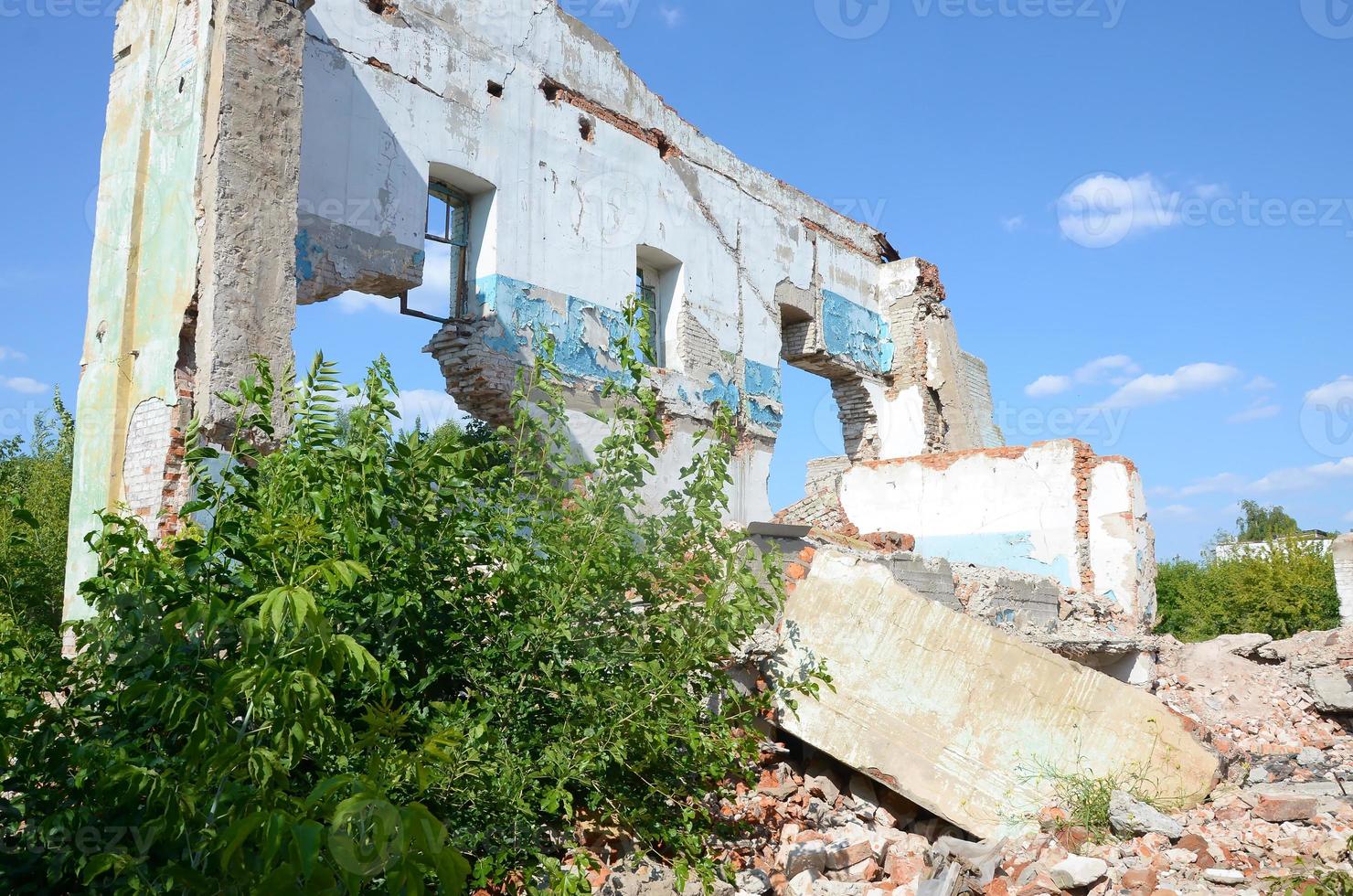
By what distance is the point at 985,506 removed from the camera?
13719 mm

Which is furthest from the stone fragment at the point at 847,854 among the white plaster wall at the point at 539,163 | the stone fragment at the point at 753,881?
the white plaster wall at the point at 539,163

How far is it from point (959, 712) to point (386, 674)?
11.4 ft

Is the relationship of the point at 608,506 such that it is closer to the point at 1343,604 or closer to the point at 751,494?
the point at 751,494

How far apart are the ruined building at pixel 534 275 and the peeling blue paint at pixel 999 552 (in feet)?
0.09

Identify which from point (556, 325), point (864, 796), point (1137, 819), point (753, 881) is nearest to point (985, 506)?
→ point (556, 325)

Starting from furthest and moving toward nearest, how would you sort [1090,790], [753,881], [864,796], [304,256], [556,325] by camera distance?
1. [556,325]
2. [304,256]
3. [864,796]
4. [1090,790]
5. [753,881]

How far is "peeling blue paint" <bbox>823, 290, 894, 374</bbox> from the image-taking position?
1571 cm

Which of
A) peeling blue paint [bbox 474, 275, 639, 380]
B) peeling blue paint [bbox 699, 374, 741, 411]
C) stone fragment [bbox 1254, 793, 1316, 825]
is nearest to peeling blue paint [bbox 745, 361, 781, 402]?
peeling blue paint [bbox 699, 374, 741, 411]

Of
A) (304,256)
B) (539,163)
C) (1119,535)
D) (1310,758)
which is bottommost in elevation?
(1310,758)

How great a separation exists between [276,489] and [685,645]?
6.28 ft

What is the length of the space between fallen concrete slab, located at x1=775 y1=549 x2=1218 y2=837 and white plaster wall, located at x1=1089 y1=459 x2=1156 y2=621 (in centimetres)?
814

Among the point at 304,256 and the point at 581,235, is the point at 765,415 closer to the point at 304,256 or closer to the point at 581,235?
the point at 581,235

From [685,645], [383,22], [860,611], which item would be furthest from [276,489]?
[383,22]

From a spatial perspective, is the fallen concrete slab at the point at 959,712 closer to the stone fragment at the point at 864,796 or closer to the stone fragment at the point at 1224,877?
the stone fragment at the point at 864,796
